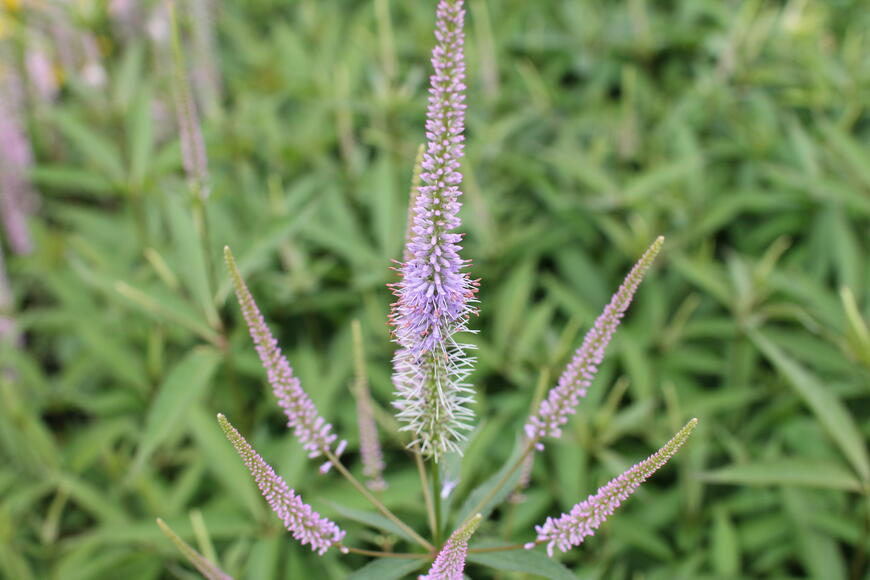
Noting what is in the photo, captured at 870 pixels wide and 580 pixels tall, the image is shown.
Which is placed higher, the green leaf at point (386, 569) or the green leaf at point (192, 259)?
the green leaf at point (192, 259)

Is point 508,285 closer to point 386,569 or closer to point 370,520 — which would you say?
point 370,520

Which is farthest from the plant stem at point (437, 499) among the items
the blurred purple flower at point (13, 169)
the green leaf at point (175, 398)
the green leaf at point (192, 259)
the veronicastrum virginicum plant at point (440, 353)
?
the blurred purple flower at point (13, 169)

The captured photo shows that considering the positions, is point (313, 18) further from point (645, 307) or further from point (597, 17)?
point (645, 307)

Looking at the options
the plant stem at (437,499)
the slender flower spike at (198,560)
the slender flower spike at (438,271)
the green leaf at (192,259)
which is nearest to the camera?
the slender flower spike at (438,271)

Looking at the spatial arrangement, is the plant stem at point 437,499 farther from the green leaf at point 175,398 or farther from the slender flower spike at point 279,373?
the green leaf at point 175,398

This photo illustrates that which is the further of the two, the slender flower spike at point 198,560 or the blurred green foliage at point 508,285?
the blurred green foliage at point 508,285

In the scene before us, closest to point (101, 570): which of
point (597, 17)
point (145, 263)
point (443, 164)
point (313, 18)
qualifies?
point (145, 263)
